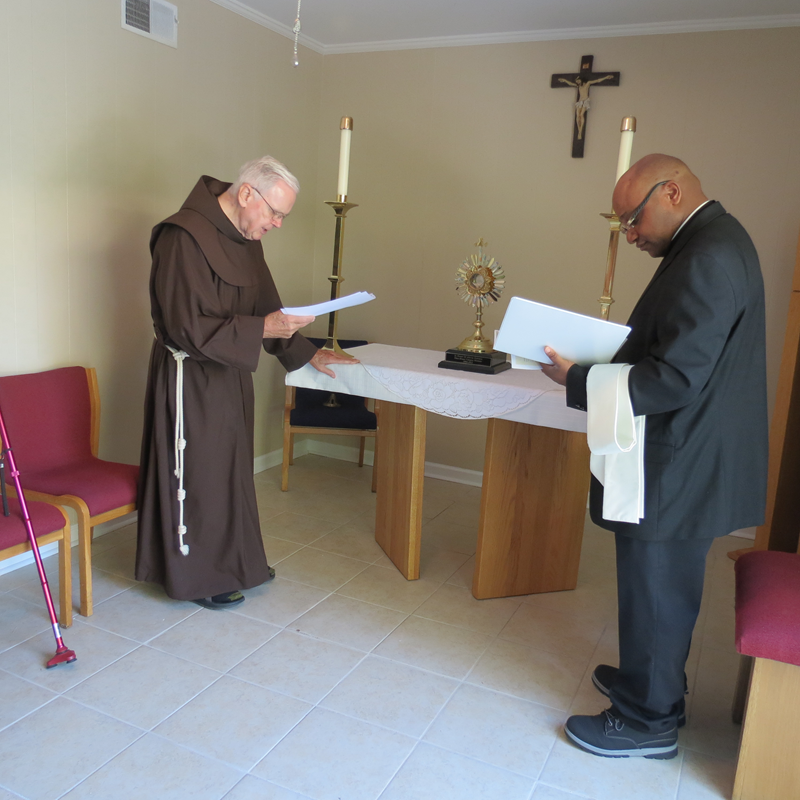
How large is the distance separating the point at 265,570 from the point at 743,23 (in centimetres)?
334

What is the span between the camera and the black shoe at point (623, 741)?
2.04 meters

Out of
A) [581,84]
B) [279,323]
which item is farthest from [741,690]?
[581,84]

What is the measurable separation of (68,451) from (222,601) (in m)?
0.87

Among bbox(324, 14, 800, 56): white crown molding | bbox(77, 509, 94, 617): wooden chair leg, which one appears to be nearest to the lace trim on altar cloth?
bbox(77, 509, 94, 617): wooden chair leg

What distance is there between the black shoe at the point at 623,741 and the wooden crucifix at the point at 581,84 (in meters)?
2.94

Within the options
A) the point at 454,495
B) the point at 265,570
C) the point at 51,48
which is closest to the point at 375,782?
the point at 265,570

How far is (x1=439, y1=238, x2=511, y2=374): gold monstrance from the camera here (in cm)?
287

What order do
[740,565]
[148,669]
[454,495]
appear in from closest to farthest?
[740,565]
[148,669]
[454,495]

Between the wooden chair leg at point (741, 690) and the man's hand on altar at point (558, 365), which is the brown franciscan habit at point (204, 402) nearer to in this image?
the man's hand on altar at point (558, 365)

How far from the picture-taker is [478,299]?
2969mm

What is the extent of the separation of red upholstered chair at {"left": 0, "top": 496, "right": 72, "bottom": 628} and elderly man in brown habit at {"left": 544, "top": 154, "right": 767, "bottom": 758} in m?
1.67

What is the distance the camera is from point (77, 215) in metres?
3.06

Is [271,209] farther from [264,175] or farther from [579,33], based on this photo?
[579,33]

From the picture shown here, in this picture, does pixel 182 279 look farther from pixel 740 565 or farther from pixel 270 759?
pixel 740 565
